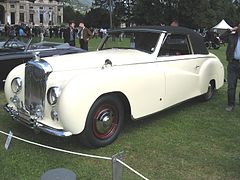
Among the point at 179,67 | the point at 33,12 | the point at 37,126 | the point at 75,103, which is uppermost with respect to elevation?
the point at 33,12

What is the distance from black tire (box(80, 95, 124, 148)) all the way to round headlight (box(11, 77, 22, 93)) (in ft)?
4.32

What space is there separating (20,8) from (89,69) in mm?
132444

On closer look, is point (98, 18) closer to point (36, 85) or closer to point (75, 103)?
point (36, 85)

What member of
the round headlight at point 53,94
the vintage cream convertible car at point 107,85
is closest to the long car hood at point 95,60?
the vintage cream convertible car at point 107,85

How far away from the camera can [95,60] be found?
5449mm

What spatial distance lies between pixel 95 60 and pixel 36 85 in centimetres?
101

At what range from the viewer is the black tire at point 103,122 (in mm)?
4738

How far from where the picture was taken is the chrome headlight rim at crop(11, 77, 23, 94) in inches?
210

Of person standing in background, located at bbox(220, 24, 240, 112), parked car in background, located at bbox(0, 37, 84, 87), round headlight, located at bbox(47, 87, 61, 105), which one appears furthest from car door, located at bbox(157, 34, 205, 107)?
parked car in background, located at bbox(0, 37, 84, 87)

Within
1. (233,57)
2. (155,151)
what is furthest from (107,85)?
(233,57)

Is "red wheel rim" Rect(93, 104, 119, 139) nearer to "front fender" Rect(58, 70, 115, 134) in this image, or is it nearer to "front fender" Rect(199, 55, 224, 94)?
"front fender" Rect(58, 70, 115, 134)

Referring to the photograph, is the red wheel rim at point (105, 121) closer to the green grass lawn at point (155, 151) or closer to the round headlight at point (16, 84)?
the green grass lawn at point (155, 151)

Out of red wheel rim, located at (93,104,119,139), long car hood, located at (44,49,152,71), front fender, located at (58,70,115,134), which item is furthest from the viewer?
long car hood, located at (44,49,152,71)

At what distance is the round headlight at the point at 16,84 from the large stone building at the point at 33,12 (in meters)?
123
